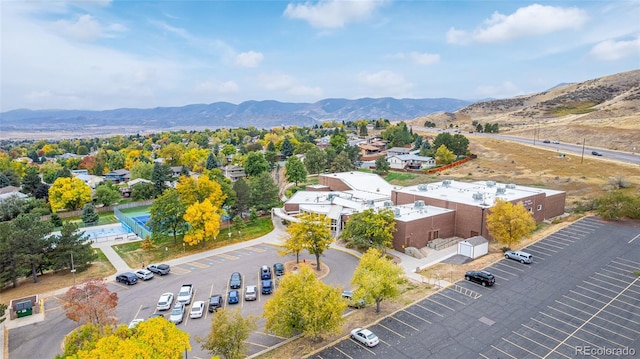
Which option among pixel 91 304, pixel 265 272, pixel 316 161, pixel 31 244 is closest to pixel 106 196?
pixel 31 244

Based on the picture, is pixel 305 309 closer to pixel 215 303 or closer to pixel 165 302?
pixel 215 303

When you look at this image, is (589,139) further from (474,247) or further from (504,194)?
(474,247)

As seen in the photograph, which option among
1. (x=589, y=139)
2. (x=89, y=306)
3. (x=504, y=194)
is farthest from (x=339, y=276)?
(x=589, y=139)

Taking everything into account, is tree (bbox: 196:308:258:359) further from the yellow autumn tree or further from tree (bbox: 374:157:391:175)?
tree (bbox: 374:157:391:175)

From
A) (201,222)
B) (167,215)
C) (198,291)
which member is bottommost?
(198,291)

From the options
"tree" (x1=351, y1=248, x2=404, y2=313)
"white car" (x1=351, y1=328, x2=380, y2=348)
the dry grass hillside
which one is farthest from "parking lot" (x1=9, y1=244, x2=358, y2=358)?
the dry grass hillside

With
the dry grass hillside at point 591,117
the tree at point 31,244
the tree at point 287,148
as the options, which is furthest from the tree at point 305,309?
the dry grass hillside at point 591,117
